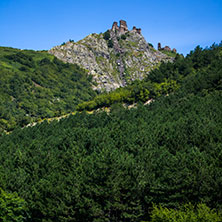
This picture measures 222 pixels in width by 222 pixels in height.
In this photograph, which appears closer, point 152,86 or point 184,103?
point 184,103

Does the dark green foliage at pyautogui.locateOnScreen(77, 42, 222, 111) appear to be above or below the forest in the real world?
above

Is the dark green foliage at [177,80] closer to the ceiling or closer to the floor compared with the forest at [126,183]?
closer to the ceiling

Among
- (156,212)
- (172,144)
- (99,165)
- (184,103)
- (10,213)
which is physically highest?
(184,103)

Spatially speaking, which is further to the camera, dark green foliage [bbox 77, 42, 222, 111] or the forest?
dark green foliage [bbox 77, 42, 222, 111]

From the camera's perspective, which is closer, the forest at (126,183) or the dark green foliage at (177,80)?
the forest at (126,183)

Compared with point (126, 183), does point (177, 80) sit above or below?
above

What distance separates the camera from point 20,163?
2120 inches

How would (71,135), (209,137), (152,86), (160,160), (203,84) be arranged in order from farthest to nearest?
1. (152,86)
2. (203,84)
3. (71,135)
4. (209,137)
5. (160,160)

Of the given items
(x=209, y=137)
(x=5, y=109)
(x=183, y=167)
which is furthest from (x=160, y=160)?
(x=5, y=109)

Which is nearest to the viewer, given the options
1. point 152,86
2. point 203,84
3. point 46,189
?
point 46,189

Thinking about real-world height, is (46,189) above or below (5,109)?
below

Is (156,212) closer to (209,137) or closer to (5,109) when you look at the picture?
(209,137)

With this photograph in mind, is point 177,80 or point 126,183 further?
point 177,80

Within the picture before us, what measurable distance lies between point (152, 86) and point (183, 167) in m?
94.1
